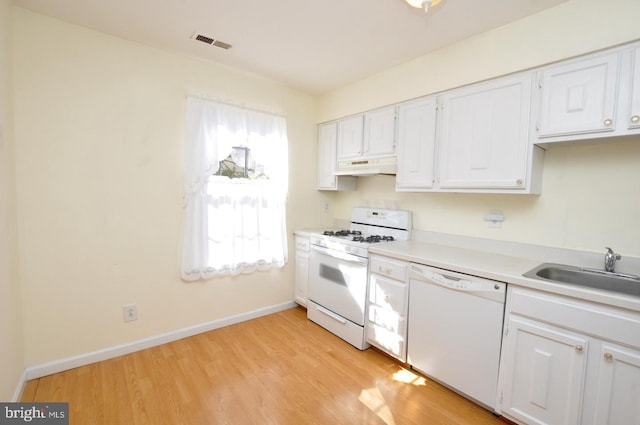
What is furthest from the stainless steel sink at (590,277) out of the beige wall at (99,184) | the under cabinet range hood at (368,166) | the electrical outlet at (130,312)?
the electrical outlet at (130,312)

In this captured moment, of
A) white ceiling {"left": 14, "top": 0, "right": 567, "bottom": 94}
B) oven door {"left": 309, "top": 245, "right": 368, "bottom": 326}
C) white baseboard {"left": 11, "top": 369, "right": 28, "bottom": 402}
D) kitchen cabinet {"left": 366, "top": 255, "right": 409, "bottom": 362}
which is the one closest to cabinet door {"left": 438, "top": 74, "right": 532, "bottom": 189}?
white ceiling {"left": 14, "top": 0, "right": 567, "bottom": 94}

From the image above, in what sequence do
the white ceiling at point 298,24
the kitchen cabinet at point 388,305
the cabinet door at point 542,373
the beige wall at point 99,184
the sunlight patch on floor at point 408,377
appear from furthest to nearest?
the kitchen cabinet at point 388,305
the sunlight patch on floor at point 408,377
the beige wall at point 99,184
the white ceiling at point 298,24
the cabinet door at point 542,373

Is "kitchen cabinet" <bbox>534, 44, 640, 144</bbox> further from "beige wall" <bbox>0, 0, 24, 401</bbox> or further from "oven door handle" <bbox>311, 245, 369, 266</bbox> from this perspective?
"beige wall" <bbox>0, 0, 24, 401</bbox>

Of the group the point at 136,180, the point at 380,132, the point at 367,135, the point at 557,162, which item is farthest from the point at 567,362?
the point at 136,180

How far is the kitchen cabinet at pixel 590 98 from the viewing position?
1510mm

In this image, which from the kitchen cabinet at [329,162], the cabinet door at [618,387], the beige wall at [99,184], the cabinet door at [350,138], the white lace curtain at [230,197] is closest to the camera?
the cabinet door at [618,387]

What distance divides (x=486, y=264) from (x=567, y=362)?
0.63 metres

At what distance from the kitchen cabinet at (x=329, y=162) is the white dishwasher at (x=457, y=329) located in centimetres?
150

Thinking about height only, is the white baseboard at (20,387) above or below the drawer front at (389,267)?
below

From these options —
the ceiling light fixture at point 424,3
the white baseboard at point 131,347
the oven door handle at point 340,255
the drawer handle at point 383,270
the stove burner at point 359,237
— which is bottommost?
the white baseboard at point 131,347

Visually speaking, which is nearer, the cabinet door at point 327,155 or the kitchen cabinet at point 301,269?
the kitchen cabinet at point 301,269

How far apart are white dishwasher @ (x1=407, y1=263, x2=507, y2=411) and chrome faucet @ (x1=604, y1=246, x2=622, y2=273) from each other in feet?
2.20

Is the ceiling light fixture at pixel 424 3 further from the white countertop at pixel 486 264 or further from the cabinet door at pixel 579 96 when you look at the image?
the white countertop at pixel 486 264

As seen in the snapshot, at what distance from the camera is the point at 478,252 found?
90.0 inches
